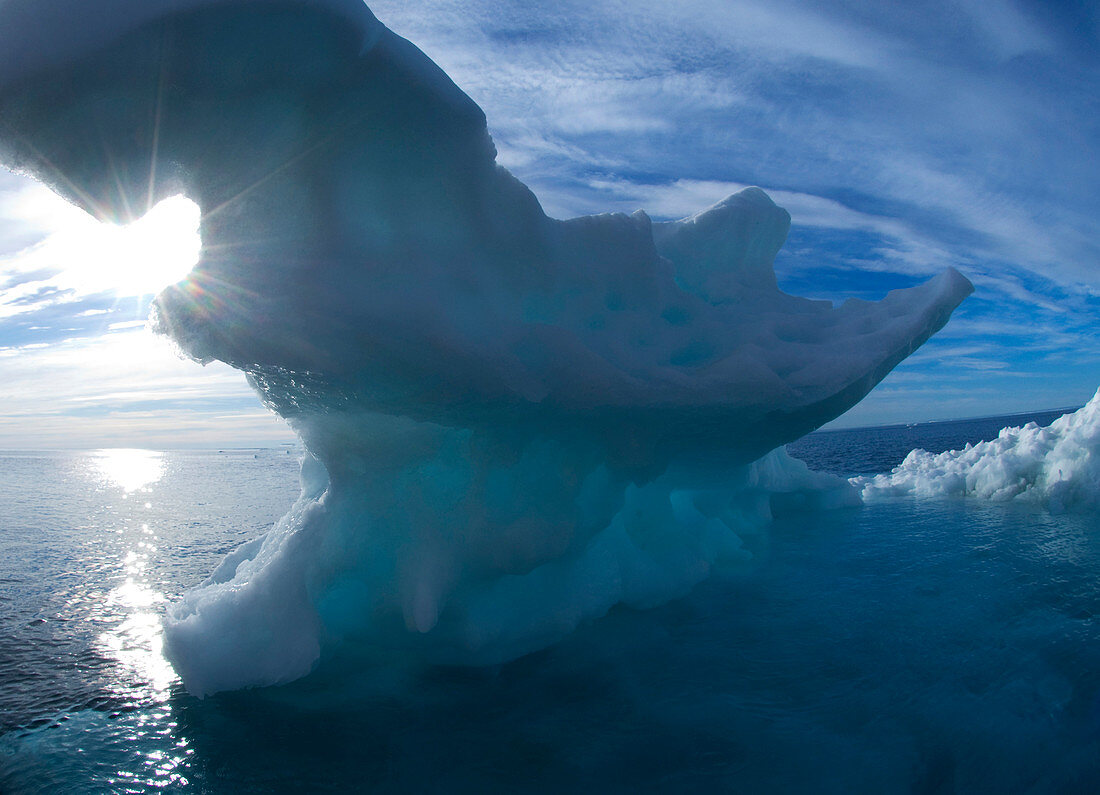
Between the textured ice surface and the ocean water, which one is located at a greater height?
the textured ice surface

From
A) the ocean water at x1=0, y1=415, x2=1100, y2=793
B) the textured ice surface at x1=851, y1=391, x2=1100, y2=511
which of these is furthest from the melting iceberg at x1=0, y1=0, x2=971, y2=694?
the textured ice surface at x1=851, y1=391, x2=1100, y2=511

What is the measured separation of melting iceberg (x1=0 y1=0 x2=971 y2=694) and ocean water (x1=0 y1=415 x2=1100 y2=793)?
0.55m

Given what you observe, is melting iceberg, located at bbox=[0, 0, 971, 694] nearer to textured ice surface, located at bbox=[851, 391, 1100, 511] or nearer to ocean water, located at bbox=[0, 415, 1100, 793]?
ocean water, located at bbox=[0, 415, 1100, 793]

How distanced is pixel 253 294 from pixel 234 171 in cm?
79

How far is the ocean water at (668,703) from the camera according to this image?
3.43 m

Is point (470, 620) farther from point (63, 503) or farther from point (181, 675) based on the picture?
point (63, 503)

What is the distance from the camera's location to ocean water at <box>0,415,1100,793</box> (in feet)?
11.2

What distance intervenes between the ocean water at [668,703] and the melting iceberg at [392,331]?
549 millimetres

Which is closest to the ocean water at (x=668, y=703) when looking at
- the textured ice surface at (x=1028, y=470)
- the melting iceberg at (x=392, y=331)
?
the melting iceberg at (x=392, y=331)

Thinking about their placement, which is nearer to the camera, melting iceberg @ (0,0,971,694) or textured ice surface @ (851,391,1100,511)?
melting iceberg @ (0,0,971,694)

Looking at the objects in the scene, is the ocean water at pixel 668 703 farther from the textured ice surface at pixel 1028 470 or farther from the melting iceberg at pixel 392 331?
the textured ice surface at pixel 1028 470

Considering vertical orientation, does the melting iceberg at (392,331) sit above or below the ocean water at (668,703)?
above

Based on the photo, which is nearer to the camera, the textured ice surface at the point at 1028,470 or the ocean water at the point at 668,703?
the ocean water at the point at 668,703

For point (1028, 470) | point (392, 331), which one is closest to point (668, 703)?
point (392, 331)
